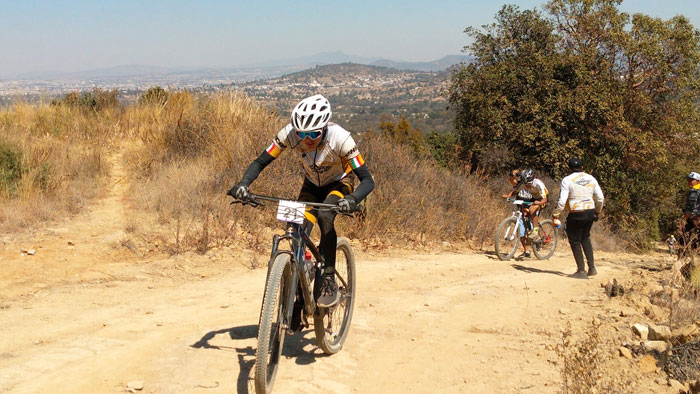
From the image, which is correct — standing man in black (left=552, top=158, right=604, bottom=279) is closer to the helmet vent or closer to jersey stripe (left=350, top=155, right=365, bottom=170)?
jersey stripe (left=350, top=155, right=365, bottom=170)

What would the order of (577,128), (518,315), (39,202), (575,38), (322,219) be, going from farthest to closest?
(575,38) < (577,128) < (39,202) < (518,315) < (322,219)

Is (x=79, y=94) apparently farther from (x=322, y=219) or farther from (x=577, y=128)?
(x=577, y=128)

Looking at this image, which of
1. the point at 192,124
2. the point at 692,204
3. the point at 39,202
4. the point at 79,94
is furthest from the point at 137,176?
the point at 692,204

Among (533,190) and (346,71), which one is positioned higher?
(346,71)

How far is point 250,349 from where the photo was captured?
4898mm

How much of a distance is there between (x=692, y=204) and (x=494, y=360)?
7.56 meters

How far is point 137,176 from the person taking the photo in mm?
11648

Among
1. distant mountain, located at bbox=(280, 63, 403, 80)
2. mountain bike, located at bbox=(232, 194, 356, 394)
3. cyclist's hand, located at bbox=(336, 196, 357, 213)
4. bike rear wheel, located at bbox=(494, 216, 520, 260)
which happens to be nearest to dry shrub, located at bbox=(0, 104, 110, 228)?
mountain bike, located at bbox=(232, 194, 356, 394)

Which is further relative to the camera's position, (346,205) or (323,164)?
(323,164)

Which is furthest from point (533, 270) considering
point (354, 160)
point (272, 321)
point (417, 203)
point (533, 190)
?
point (272, 321)

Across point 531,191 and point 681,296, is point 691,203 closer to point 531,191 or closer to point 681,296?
point 531,191

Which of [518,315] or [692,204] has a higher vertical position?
[692,204]

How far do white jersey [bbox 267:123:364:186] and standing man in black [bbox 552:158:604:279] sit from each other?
5403 mm

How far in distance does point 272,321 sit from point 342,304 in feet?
5.43
